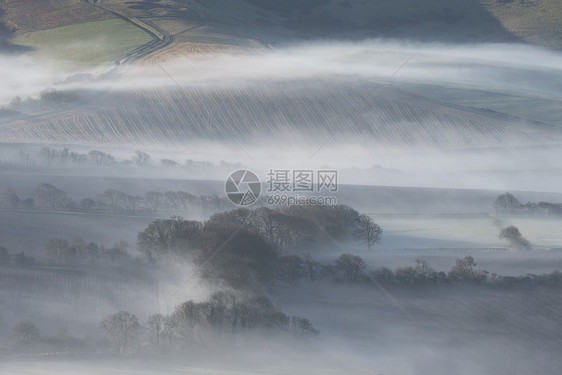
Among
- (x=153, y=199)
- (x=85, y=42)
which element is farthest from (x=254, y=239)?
(x=85, y=42)

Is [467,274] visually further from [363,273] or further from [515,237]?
[515,237]

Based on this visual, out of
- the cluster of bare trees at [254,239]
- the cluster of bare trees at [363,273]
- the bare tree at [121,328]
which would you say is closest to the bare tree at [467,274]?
the cluster of bare trees at [363,273]

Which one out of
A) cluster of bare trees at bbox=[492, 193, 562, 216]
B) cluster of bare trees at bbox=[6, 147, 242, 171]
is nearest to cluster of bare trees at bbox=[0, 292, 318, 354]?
cluster of bare trees at bbox=[492, 193, 562, 216]

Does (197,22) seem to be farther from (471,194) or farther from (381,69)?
(471,194)

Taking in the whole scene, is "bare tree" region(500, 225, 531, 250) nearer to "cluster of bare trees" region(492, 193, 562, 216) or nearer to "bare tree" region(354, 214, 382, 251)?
"cluster of bare trees" region(492, 193, 562, 216)

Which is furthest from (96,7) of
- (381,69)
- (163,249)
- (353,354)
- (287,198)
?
(353,354)

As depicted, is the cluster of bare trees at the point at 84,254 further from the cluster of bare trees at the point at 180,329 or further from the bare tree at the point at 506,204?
the bare tree at the point at 506,204

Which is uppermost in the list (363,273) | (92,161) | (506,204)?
(92,161)

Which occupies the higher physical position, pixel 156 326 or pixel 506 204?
pixel 506 204
